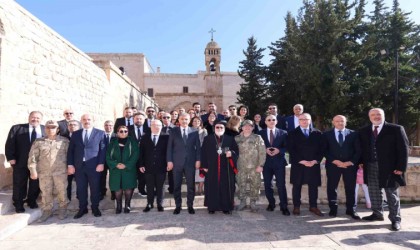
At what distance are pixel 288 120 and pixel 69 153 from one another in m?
4.57

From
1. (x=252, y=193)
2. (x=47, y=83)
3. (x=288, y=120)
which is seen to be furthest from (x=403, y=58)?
(x=47, y=83)

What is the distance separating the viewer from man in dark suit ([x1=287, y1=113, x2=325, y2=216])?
4.91m

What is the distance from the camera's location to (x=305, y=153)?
4.93m

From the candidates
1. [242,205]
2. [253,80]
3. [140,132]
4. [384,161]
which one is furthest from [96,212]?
[253,80]

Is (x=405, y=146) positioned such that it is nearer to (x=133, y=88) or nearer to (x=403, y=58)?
(x=133, y=88)

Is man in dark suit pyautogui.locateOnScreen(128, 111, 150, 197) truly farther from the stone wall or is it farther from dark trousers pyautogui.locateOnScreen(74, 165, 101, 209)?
the stone wall

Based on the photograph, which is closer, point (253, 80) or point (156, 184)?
point (156, 184)

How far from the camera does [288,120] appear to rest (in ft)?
21.5

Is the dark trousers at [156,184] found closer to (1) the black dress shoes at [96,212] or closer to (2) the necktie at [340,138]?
(1) the black dress shoes at [96,212]

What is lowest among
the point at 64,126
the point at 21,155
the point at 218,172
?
the point at 218,172

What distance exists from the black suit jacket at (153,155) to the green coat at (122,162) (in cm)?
17

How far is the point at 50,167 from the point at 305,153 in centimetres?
427

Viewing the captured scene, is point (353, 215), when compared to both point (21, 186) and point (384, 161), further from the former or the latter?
point (21, 186)

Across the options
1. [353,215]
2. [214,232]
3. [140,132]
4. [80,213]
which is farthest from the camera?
[140,132]
